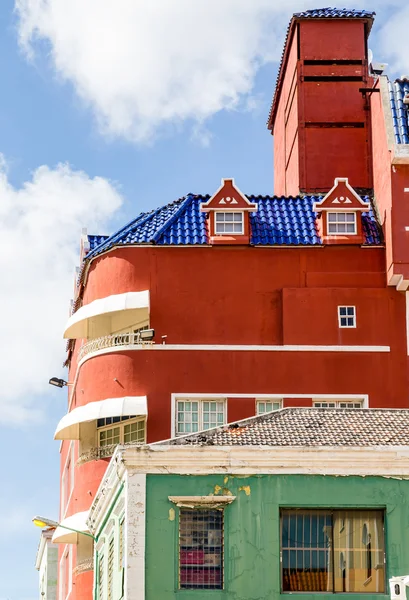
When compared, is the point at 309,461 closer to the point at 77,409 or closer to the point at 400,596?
the point at 400,596

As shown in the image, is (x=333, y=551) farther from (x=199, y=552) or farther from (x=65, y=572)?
(x=65, y=572)

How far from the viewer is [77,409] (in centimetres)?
5303

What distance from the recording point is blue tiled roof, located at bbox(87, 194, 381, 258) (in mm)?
53531

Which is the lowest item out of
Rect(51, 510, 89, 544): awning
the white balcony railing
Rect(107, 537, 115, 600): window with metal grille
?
Rect(107, 537, 115, 600): window with metal grille

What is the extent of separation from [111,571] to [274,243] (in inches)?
745

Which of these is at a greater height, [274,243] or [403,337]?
[274,243]

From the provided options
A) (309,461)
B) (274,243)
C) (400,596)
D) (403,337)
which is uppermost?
(274,243)

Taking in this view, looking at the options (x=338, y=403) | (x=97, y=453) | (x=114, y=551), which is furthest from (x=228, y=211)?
(x=114, y=551)

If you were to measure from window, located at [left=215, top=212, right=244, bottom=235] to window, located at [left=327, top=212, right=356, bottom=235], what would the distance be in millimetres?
3310

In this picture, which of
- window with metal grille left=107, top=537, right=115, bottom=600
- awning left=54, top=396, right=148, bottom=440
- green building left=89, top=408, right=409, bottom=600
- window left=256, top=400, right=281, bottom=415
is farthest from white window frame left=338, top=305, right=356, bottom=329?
green building left=89, top=408, right=409, bottom=600

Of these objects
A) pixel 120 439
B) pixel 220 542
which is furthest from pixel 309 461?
pixel 120 439

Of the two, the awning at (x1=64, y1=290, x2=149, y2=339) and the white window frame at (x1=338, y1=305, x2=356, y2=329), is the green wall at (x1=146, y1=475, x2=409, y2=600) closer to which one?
the white window frame at (x1=338, y1=305, x2=356, y2=329)

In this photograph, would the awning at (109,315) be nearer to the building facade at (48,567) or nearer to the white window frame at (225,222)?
the white window frame at (225,222)

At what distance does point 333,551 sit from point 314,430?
3341 millimetres
